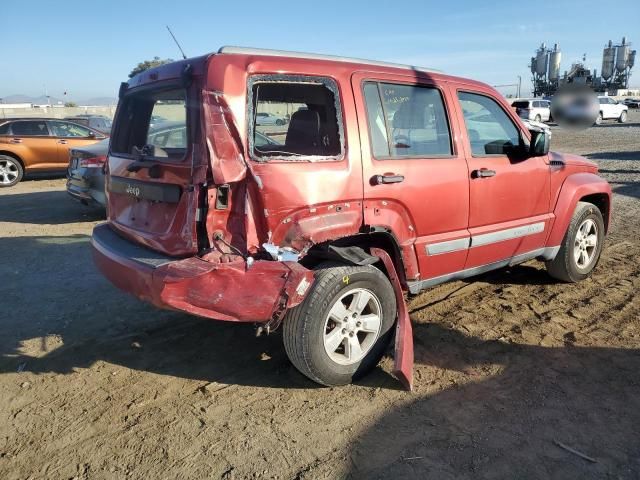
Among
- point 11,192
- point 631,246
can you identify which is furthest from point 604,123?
point 11,192

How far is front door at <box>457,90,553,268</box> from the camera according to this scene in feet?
13.5

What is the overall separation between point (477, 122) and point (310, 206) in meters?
1.91

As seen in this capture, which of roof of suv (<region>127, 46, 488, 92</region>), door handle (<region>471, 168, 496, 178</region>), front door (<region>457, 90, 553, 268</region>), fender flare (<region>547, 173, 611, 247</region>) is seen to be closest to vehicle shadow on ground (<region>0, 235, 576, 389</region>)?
fender flare (<region>547, 173, 611, 247</region>)

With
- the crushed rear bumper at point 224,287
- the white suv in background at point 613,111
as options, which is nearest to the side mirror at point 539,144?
the crushed rear bumper at point 224,287

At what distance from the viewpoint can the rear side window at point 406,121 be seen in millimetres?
3510

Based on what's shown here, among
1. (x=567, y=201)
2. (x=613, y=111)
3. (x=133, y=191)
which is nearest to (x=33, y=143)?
(x=133, y=191)

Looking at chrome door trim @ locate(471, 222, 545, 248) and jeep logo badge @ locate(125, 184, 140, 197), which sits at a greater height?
jeep logo badge @ locate(125, 184, 140, 197)

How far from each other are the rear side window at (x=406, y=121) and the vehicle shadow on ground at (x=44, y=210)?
6457 millimetres

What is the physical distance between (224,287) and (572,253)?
3.73 metres

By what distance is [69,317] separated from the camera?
453 cm

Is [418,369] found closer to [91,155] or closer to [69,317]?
[69,317]

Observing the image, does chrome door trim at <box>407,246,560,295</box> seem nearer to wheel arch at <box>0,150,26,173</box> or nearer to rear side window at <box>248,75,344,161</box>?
rear side window at <box>248,75,344,161</box>

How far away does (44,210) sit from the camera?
9.45 m

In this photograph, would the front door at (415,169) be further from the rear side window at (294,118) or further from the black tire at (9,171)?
the black tire at (9,171)
